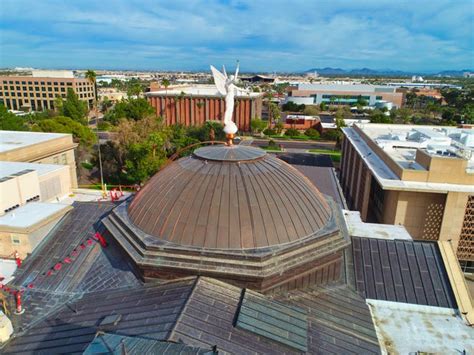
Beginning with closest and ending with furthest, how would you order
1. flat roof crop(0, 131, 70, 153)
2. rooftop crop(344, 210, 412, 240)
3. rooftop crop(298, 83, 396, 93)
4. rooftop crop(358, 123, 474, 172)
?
rooftop crop(344, 210, 412, 240) < flat roof crop(0, 131, 70, 153) < rooftop crop(358, 123, 474, 172) < rooftop crop(298, 83, 396, 93)

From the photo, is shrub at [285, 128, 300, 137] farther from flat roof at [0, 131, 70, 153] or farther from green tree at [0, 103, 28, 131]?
flat roof at [0, 131, 70, 153]

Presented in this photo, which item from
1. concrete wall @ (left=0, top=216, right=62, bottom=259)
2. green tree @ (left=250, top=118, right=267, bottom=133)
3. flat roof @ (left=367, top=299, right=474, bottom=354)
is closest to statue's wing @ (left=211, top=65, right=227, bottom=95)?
concrete wall @ (left=0, top=216, right=62, bottom=259)

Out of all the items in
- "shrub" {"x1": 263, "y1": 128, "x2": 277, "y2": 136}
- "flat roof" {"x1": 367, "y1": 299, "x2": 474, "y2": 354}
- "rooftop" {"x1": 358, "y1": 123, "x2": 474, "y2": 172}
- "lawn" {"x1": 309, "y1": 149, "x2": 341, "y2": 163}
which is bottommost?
"lawn" {"x1": 309, "y1": 149, "x2": 341, "y2": 163}

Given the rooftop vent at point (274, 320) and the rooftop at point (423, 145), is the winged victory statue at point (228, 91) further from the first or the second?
the rooftop at point (423, 145)

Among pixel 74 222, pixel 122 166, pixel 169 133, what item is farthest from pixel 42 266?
pixel 169 133

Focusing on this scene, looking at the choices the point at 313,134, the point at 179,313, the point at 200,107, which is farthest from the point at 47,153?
the point at 313,134

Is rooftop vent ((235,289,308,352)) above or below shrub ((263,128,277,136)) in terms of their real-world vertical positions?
above

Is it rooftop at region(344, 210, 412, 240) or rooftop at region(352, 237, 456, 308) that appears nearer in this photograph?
rooftop at region(352, 237, 456, 308)
